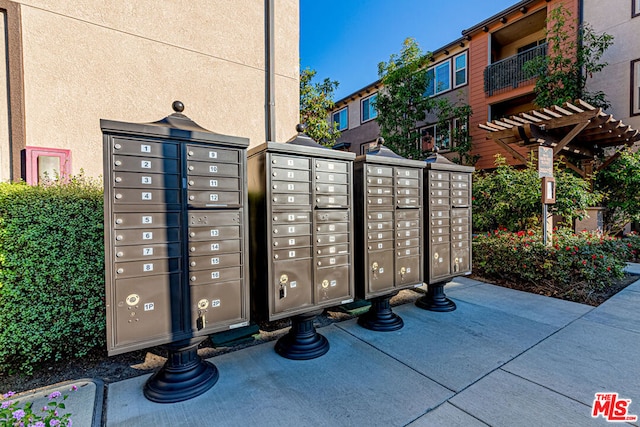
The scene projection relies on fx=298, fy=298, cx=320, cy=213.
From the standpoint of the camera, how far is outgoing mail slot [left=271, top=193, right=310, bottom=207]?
262 centimetres

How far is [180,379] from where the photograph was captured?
2314mm

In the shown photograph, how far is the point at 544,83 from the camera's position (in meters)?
8.30

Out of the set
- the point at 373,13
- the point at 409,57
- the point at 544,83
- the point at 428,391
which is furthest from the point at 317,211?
the point at 409,57

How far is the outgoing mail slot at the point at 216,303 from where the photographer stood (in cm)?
230

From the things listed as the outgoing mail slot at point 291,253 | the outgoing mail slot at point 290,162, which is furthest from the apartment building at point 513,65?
the outgoing mail slot at point 291,253

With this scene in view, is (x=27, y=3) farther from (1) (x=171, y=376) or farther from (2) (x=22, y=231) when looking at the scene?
(1) (x=171, y=376)

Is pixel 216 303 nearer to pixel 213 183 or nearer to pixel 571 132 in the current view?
pixel 213 183

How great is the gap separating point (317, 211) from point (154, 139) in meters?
1.46

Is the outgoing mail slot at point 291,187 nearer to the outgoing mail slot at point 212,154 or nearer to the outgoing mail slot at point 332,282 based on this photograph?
the outgoing mail slot at point 212,154

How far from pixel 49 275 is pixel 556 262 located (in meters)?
6.55

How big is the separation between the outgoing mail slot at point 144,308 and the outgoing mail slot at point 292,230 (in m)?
0.85

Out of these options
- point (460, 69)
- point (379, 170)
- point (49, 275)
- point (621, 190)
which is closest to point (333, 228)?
point (379, 170)

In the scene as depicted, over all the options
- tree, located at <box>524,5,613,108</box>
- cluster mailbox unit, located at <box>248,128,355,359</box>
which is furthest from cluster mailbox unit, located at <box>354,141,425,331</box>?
tree, located at <box>524,5,613,108</box>

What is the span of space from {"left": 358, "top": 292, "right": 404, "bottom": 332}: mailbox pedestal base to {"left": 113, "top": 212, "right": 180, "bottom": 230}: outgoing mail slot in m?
2.34
